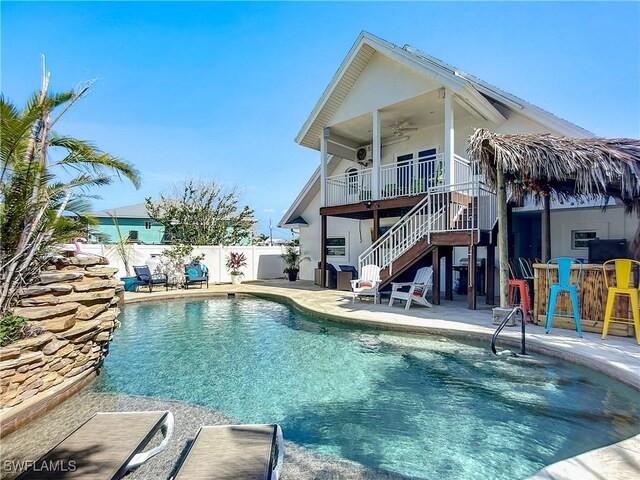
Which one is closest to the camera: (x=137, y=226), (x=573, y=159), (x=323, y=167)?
(x=573, y=159)

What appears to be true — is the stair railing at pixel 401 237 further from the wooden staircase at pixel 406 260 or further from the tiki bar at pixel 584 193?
the tiki bar at pixel 584 193

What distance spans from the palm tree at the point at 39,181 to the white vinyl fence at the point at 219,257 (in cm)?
821

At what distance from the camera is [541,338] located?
560cm

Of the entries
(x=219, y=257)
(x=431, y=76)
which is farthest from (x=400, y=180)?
(x=219, y=257)

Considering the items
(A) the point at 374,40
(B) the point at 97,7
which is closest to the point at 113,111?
(B) the point at 97,7

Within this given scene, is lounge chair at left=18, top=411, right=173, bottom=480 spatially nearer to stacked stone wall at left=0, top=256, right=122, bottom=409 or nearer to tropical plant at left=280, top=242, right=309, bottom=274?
stacked stone wall at left=0, top=256, right=122, bottom=409

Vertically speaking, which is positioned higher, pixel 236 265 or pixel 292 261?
pixel 292 261

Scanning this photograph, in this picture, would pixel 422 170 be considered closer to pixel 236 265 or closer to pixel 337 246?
pixel 337 246

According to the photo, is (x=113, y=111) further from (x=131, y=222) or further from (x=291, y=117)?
(x=131, y=222)

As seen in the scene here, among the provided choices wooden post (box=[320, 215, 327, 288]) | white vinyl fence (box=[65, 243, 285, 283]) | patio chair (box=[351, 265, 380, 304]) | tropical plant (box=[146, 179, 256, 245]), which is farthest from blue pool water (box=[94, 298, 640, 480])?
tropical plant (box=[146, 179, 256, 245])

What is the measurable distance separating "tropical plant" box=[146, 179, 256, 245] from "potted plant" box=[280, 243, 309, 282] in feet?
18.1

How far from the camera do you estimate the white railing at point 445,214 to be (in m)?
8.64

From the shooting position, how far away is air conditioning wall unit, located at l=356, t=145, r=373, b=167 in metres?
14.2

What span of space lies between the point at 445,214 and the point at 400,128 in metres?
5.01
